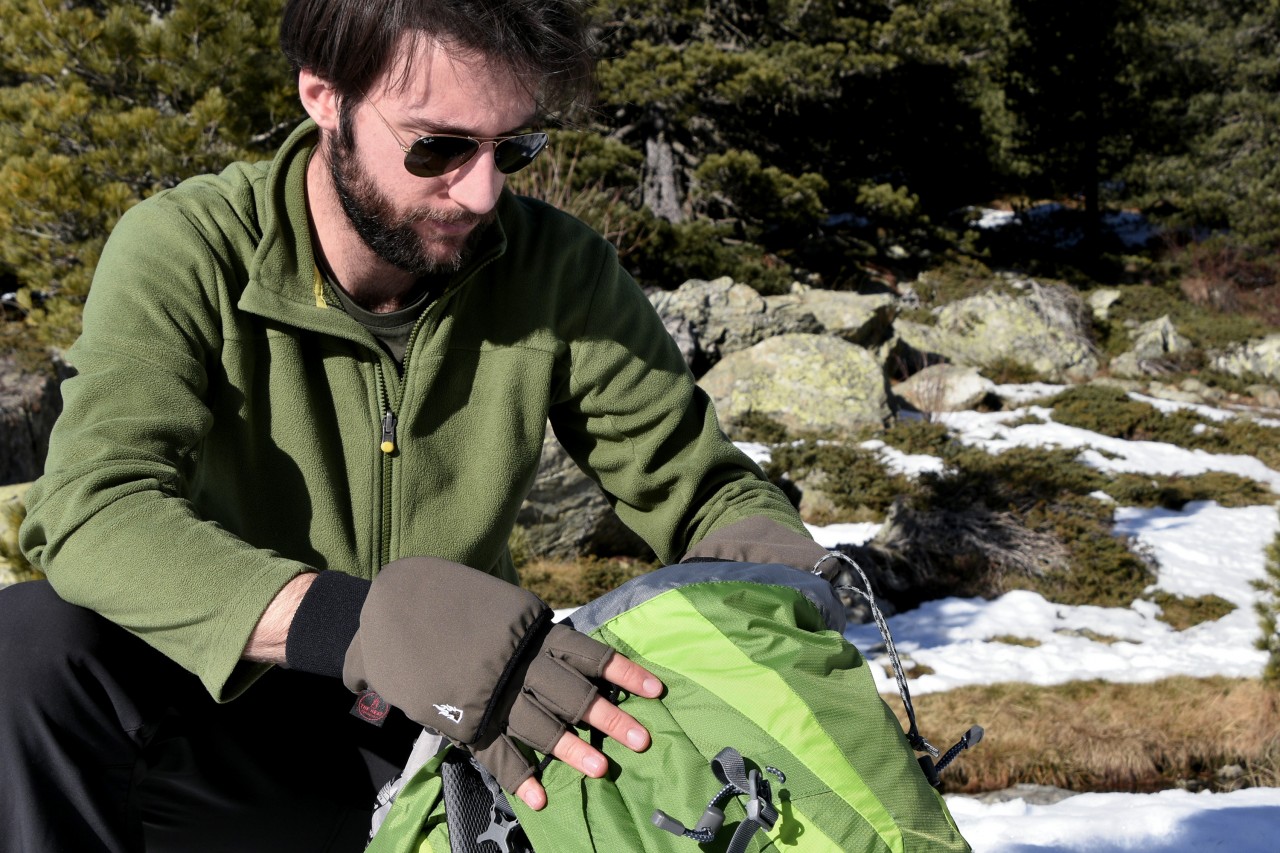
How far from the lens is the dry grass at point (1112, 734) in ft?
10.8

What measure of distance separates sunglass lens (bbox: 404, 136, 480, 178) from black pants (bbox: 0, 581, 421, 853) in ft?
2.62

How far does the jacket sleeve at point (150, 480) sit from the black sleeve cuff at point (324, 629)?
0.05m

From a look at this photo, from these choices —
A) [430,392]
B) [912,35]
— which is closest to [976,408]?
[912,35]

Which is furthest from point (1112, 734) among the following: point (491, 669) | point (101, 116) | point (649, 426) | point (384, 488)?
point (101, 116)

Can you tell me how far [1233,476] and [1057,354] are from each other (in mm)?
4220

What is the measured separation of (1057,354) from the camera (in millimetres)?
12008

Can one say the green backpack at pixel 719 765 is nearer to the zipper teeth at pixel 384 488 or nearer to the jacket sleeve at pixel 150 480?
the jacket sleeve at pixel 150 480

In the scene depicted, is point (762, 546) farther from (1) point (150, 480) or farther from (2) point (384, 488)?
(1) point (150, 480)

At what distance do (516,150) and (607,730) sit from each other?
964mm

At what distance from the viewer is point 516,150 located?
167cm

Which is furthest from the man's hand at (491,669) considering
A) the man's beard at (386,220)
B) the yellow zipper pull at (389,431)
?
the man's beard at (386,220)

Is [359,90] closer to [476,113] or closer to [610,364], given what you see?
[476,113]

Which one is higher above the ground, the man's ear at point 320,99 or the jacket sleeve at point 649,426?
the man's ear at point 320,99

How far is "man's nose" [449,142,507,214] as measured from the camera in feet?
5.29
